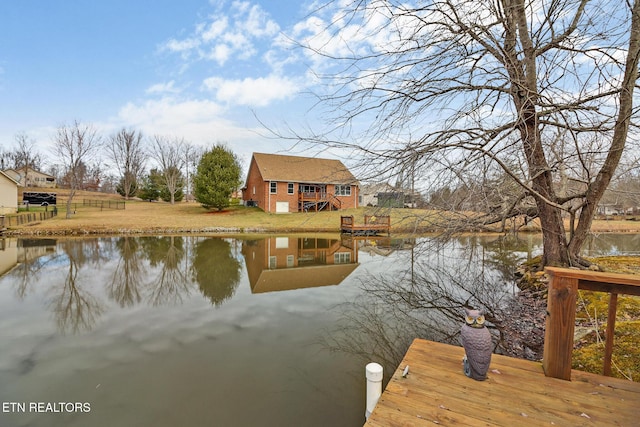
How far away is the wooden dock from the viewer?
1.94 m

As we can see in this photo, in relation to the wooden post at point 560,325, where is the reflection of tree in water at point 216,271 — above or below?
below

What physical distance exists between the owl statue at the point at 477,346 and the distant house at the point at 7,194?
31.5 meters

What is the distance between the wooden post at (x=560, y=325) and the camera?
2297 mm

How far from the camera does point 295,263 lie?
434 inches

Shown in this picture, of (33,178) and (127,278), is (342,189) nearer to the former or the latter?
(127,278)

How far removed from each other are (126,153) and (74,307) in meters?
44.4

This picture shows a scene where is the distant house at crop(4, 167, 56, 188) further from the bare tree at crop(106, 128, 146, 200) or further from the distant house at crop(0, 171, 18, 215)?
the distant house at crop(0, 171, 18, 215)

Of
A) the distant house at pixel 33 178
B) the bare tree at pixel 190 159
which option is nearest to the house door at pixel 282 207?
the bare tree at pixel 190 159

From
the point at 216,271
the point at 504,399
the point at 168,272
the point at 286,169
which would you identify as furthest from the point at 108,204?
the point at 504,399

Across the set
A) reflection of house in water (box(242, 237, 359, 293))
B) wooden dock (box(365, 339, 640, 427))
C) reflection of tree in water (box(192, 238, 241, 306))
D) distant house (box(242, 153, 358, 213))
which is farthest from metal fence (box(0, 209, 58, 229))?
wooden dock (box(365, 339, 640, 427))

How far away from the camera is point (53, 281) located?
7.90 m

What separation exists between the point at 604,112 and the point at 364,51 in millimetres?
3615

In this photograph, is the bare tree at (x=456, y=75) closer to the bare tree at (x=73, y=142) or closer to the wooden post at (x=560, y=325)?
the wooden post at (x=560, y=325)

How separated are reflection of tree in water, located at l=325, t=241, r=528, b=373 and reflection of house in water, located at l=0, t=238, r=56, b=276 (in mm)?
10740
